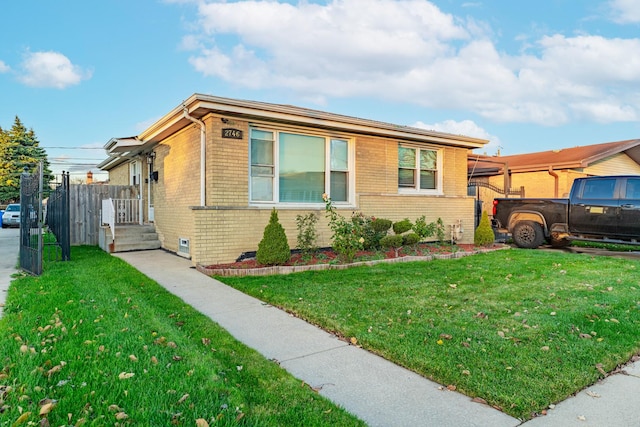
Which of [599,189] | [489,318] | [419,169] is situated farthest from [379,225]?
[599,189]

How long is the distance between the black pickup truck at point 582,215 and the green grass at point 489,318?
212 centimetres

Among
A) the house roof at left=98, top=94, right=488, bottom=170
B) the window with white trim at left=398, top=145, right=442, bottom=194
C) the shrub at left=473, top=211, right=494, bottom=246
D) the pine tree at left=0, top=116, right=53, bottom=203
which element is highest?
the pine tree at left=0, top=116, right=53, bottom=203

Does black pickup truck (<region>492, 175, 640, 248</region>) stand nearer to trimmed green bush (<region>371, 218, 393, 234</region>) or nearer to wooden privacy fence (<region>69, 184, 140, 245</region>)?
trimmed green bush (<region>371, 218, 393, 234</region>)

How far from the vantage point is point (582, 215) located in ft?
33.1

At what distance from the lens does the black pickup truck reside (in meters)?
9.47

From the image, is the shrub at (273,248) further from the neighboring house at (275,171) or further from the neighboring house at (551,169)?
the neighboring house at (551,169)

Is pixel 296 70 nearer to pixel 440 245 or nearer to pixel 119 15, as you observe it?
pixel 119 15

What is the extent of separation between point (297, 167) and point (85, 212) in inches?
306

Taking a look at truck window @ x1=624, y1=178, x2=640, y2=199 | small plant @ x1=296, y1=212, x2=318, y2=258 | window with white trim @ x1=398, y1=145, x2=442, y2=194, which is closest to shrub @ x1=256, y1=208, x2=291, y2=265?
small plant @ x1=296, y1=212, x2=318, y2=258

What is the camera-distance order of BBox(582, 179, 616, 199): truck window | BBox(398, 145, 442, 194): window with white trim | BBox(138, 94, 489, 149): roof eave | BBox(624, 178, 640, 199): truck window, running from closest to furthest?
1. BBox(138, 94, 489, 149): roof eave
2. BBox(624, 178, 640, 199): truck window
3. BBox(582, 179, 616, 199): truck window
4. BBox(398, 145, 442, 194): window with white trim

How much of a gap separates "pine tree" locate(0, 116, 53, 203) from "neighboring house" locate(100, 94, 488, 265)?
98.0 ft

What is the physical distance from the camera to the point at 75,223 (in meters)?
12.5

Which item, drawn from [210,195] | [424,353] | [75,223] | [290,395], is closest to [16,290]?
[210,195]

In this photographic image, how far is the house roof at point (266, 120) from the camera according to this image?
26.0ft
